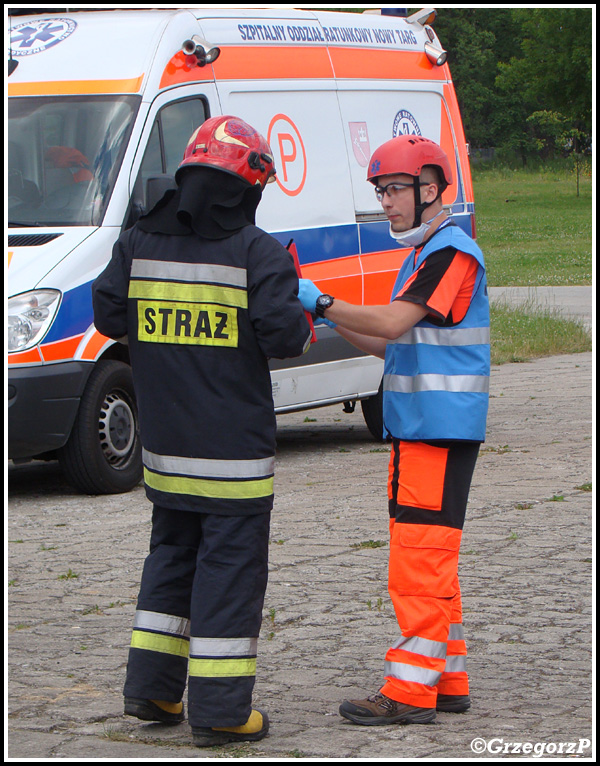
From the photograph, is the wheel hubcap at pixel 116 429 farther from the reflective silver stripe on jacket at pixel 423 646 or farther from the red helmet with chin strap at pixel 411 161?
the reflective silver stripe on jacket at pixel 423 646

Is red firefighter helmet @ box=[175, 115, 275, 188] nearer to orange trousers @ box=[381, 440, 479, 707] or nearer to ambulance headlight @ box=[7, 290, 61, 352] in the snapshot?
orange trousers @ box=[381, 440, 479, 707]

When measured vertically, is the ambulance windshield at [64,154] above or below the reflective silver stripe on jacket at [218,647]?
above

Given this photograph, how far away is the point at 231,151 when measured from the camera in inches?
163

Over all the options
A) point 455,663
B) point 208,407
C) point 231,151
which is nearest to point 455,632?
point 455,663

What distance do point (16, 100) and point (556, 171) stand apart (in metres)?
60.1

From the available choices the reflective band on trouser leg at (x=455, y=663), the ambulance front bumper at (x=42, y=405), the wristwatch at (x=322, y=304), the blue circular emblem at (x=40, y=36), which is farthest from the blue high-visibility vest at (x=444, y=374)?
the blue circular emblem at (x=40, y=36)

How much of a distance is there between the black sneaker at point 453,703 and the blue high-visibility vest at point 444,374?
2.85 ft

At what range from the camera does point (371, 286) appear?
9555 mm

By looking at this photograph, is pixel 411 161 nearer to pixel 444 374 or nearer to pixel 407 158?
pixel 407 158

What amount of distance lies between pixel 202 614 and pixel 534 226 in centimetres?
3742

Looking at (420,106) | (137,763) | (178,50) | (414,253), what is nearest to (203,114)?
(178,50)

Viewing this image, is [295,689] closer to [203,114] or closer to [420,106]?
[203,114]

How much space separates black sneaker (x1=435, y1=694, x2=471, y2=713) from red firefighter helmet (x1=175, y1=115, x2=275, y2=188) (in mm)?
1796

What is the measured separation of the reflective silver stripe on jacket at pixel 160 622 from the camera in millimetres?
4219
